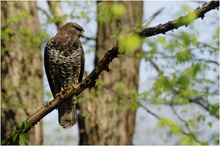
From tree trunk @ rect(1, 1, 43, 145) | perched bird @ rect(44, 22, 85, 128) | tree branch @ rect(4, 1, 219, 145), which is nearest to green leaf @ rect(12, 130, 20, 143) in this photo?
tree branch @ rect(4, 1, 219, 145)

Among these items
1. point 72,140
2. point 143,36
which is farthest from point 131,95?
point 72,140

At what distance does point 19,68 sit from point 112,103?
167 cm

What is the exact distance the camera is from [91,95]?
8703 mm

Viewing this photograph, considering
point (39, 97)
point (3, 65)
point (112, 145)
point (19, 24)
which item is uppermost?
point (19, 24)

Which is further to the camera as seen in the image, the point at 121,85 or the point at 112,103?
the point at 112,103

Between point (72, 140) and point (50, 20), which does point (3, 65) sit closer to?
point (50, 20)

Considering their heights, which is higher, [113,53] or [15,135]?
[113,53]

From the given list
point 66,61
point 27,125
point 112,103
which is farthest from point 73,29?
point 27,125

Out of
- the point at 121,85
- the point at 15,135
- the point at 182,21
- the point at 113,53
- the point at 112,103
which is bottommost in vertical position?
the point at 15,135

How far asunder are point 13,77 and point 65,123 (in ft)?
7.99

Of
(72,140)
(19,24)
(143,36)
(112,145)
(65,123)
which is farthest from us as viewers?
(72,140)

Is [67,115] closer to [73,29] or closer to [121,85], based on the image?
[73,29]

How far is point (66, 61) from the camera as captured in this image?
6641 millimetres

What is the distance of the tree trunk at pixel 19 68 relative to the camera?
8484mm
